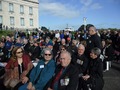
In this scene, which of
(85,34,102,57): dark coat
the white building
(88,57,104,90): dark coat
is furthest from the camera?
the white building

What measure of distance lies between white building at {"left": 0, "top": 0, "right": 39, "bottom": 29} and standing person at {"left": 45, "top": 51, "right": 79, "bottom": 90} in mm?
43915

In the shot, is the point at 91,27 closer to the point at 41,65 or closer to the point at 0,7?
the point at 41,65

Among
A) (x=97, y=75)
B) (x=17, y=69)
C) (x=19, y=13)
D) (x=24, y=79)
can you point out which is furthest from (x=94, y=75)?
(x=19, y=13)

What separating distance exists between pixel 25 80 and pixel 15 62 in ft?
2.26

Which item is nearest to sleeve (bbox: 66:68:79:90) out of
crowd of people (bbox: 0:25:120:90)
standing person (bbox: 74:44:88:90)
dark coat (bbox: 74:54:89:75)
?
crowd of people (bbox: 0:25:120:90)

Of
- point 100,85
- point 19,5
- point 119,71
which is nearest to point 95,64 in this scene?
point 100,85

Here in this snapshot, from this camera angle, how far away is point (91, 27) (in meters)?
6.02

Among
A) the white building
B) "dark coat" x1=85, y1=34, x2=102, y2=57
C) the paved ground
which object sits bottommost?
the paved ground

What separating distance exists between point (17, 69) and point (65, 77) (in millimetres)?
1946

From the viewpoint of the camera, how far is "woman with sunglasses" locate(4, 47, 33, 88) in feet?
19.0

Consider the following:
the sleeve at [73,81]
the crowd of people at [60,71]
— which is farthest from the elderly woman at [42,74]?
the sleeve at [73,81]

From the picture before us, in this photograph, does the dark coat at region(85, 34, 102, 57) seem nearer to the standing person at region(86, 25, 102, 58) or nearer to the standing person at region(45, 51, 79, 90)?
the standing person at region(86, 25, 102, 58)

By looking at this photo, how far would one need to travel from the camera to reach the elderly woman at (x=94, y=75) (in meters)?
5.04

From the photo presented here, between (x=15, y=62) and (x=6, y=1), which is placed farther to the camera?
(x=6, y=1)
